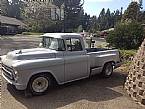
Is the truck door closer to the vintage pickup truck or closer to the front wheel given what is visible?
the vintage pickup truck

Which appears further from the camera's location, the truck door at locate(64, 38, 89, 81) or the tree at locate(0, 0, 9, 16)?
the tree at locate(0, 0, 9, 16)

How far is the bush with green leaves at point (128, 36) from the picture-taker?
1645cm

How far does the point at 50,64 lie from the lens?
23.4ft

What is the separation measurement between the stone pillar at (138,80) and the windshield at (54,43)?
8.02ft

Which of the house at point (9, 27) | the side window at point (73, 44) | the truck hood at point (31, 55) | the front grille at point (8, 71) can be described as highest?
the house at point (9, 27)

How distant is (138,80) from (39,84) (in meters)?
3.04

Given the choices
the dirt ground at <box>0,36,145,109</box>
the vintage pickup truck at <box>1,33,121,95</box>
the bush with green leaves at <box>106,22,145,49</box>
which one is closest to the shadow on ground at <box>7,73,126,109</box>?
the dirt ground at <box>0,36,145,109</box>

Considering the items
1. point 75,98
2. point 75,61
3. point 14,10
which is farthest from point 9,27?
point 75,98

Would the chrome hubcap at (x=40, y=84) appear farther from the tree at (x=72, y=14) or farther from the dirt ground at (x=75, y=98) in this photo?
the tree at (x=72, y=14)

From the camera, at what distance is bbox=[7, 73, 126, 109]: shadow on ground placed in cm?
650

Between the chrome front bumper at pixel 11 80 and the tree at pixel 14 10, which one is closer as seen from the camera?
the chrome front bumper at pixel 11 80

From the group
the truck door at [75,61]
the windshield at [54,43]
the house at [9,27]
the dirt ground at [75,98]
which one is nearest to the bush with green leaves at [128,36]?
the dirt ground at [75,98]

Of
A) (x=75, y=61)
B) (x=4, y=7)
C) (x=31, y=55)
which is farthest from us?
(x=4, y=7)

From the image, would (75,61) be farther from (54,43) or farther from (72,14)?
(72,14)
